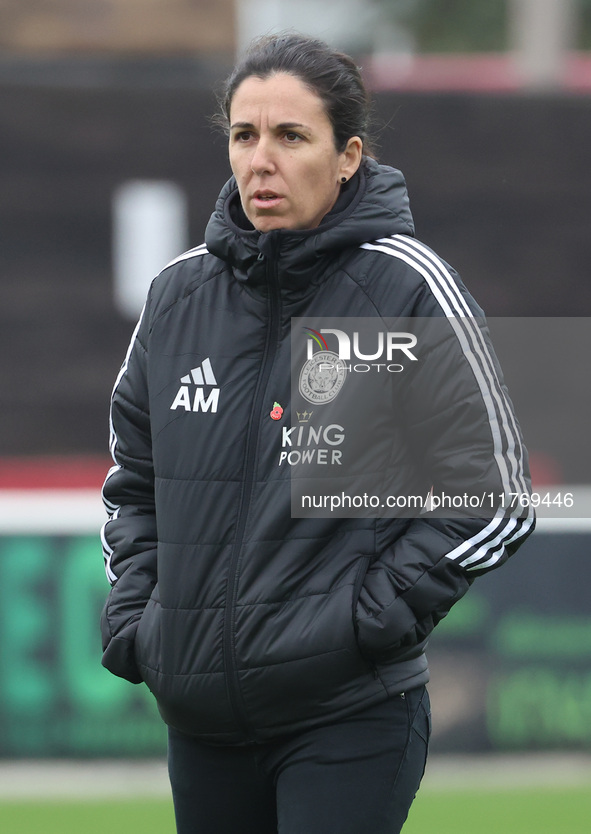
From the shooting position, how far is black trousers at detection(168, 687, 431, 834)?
176cm

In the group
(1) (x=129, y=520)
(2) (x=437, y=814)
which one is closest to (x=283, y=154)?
(1) (x=129, y=520)

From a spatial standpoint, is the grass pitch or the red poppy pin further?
the grass pitch

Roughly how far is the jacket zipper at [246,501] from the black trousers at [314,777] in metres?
0.07

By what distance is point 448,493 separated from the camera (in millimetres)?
1789

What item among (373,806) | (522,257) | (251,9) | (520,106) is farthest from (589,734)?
(251,9)

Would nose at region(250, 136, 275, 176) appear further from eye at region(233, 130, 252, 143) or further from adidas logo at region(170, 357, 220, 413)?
adidas logo at region(170, 357, 220, 413)

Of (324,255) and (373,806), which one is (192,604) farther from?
(324,255)

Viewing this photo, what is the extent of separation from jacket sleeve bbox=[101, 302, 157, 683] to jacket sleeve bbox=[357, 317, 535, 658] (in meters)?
0.37

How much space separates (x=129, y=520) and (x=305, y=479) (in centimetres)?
38

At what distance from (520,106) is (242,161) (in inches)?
126

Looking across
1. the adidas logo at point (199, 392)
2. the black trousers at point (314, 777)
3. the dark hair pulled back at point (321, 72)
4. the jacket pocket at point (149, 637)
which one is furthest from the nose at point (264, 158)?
the black trousers at point (314, 777)

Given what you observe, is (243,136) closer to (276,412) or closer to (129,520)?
(276,412)

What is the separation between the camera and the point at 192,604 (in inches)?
70.9

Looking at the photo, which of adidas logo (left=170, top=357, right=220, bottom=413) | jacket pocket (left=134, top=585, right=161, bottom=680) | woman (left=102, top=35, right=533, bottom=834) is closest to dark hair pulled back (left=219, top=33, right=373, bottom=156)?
woman (left=102, top=35, right=533, bottom=834)
